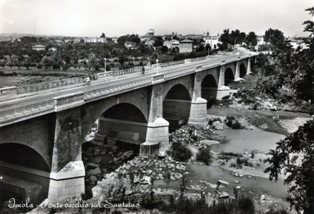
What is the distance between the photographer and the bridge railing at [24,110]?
15.9 m

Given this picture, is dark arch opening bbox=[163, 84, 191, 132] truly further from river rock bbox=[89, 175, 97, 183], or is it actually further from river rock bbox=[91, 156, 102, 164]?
river rock bbox=[89, 175, 97, 183]

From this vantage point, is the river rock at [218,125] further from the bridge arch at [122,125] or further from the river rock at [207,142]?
the bridge arch at [122,125]

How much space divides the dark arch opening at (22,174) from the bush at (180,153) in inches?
525

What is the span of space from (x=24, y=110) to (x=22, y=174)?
559 cm

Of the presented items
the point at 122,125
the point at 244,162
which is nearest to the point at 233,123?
the point at 244,162

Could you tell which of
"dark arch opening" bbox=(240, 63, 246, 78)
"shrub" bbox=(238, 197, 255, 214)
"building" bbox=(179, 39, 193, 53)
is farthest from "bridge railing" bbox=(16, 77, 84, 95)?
"building" bbox=(179, 39, 193, 53)

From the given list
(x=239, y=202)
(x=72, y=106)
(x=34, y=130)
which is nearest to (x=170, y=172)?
(x=239, y=202)

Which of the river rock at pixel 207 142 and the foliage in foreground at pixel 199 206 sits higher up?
the foliage in foreground at pixel 199 206

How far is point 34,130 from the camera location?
1812 cm

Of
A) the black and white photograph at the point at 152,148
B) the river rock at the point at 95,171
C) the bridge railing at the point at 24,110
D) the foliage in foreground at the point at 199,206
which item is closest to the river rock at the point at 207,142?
the black and white photograph at the point at 152,148

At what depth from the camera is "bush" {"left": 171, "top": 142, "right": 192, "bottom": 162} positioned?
99.5 ft

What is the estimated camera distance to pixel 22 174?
20.6 meters

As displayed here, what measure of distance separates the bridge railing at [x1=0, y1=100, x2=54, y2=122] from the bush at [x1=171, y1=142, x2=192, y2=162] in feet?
48.3

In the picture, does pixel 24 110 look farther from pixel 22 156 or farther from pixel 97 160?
pixel 97 160
